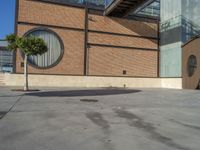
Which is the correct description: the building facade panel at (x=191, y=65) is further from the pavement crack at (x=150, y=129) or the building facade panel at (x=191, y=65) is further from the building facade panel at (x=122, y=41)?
the pavement crack at (x=150, y=129)

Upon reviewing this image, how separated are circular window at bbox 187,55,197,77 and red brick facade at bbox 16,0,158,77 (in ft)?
18.1

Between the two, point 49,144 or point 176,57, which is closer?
point 49,144

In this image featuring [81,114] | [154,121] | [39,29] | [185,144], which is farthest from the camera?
[39,29]

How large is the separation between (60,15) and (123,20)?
7.51 m

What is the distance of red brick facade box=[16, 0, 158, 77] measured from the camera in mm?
28016

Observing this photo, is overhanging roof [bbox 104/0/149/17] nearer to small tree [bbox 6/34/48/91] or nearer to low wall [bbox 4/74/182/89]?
low wall [bbox 4/74/182/89]

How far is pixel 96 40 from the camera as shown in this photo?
30.4 meters

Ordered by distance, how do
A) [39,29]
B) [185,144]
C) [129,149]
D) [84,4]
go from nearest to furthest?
1. [129,149]
2. [185,144]
3. [39,29]
4. [84,4]

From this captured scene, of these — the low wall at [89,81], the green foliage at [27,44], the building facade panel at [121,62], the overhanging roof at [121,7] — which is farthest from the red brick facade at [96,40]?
the green foliage at [27,44]

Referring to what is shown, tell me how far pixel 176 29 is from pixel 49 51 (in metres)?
13.9

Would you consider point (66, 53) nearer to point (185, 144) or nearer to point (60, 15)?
point (60, 15)

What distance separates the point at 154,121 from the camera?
27.4 ft

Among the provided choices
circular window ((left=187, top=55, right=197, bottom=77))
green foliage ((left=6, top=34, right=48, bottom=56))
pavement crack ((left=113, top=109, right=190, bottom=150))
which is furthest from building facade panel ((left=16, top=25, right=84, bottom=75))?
pavement crack ((left=113, top=109, right=190, bottom=150))

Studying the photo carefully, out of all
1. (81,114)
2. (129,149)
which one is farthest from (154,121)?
(129,149)
